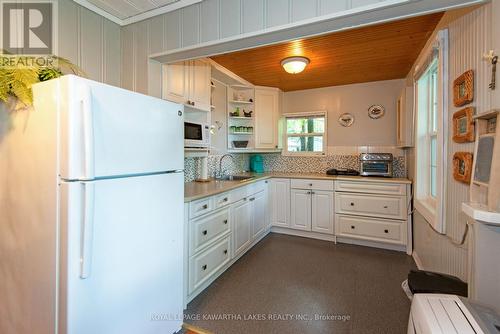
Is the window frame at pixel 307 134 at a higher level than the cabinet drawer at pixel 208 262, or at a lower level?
higher

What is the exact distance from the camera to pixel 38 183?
3.92ft

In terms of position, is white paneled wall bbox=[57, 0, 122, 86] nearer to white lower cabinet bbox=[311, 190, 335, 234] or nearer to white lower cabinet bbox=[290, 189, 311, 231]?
white lower cabinet bbox=[290, 189, 311, 231]

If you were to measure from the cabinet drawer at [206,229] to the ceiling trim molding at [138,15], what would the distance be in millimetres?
1667

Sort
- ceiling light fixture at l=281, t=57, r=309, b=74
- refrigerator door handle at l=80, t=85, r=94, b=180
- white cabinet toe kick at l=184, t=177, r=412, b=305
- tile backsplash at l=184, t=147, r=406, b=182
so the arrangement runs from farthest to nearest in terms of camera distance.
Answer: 1. tile backsplash at l=184, t=147, r=406, b=182
2. ceiling light fixture at l=281, t=57, r=309, b=74
3. white cabinet toe kick at l=184, t=177, r=412, b=305
4. refrigerator door handle at l=80, t=85, r=94, b=180

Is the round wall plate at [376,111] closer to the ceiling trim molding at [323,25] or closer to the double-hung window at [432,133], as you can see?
the double-hung window at [432,133]

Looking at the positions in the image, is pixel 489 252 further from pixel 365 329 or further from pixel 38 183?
pixel 38 183

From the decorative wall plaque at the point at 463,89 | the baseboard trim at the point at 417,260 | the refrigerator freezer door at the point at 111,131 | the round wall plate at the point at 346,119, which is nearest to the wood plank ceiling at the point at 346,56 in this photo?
the round wall plate at the point at 346,119

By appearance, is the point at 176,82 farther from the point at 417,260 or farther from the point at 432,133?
the point at 417,260

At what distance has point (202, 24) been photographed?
173cm

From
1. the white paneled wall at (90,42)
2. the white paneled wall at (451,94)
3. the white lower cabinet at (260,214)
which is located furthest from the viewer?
the white lower cabinet at (260,214)

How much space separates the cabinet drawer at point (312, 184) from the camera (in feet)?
11.2

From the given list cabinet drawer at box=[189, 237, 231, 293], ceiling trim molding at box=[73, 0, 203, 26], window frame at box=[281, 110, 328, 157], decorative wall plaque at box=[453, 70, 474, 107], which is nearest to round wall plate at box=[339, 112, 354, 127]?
window frame at box=[281, 110, 328, 157]

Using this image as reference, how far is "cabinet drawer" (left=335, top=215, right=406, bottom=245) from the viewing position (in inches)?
121

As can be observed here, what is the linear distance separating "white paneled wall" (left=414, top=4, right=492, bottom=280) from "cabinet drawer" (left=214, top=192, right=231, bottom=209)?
1843 millimetres
